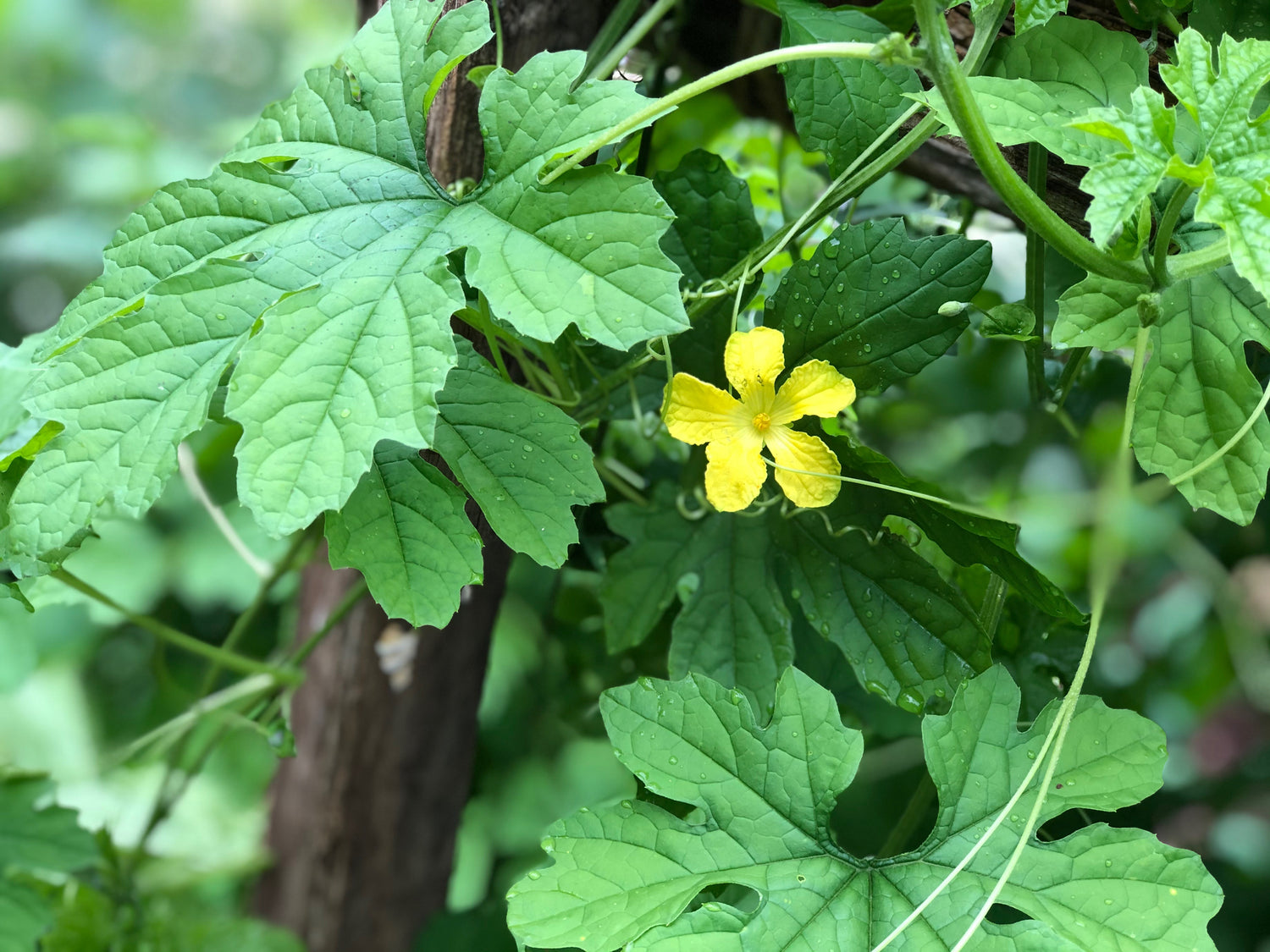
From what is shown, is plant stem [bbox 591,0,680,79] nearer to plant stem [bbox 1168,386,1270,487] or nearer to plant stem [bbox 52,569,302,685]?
plant stem [bbox 1168,386,1270,487]

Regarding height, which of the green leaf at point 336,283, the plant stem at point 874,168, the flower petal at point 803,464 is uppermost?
the green leaf at point 336,283

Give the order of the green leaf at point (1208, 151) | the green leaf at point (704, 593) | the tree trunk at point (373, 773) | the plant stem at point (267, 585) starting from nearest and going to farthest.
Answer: the green leaf at point (1208, 151)
the green leaf at point (704, 593)
the plant stem at point (267, 585)
the tree trunk at point (373, 773)

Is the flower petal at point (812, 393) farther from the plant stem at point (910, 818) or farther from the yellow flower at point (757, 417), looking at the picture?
the plant stem at point (910, 818)

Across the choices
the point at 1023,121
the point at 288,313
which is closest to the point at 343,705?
the point at 288,313

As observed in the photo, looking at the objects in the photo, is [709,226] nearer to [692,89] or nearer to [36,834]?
[692,89]

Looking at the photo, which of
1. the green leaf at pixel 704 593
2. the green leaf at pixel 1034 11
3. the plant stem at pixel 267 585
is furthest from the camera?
the plant stem at pixel 267 585

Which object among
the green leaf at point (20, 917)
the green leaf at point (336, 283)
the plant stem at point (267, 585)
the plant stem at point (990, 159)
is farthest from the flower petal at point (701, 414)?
the green leaf at point (20, 917)

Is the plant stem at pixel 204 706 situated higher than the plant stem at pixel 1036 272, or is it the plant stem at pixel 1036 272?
the plant stem at pixel 1036 272

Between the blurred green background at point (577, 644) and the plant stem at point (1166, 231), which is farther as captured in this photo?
the blurred green background at point (577, 644)

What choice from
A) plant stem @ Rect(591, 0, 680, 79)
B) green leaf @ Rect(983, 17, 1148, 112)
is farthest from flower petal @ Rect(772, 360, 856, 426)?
plant stem @ Rect(591, 0, 680, 79)
